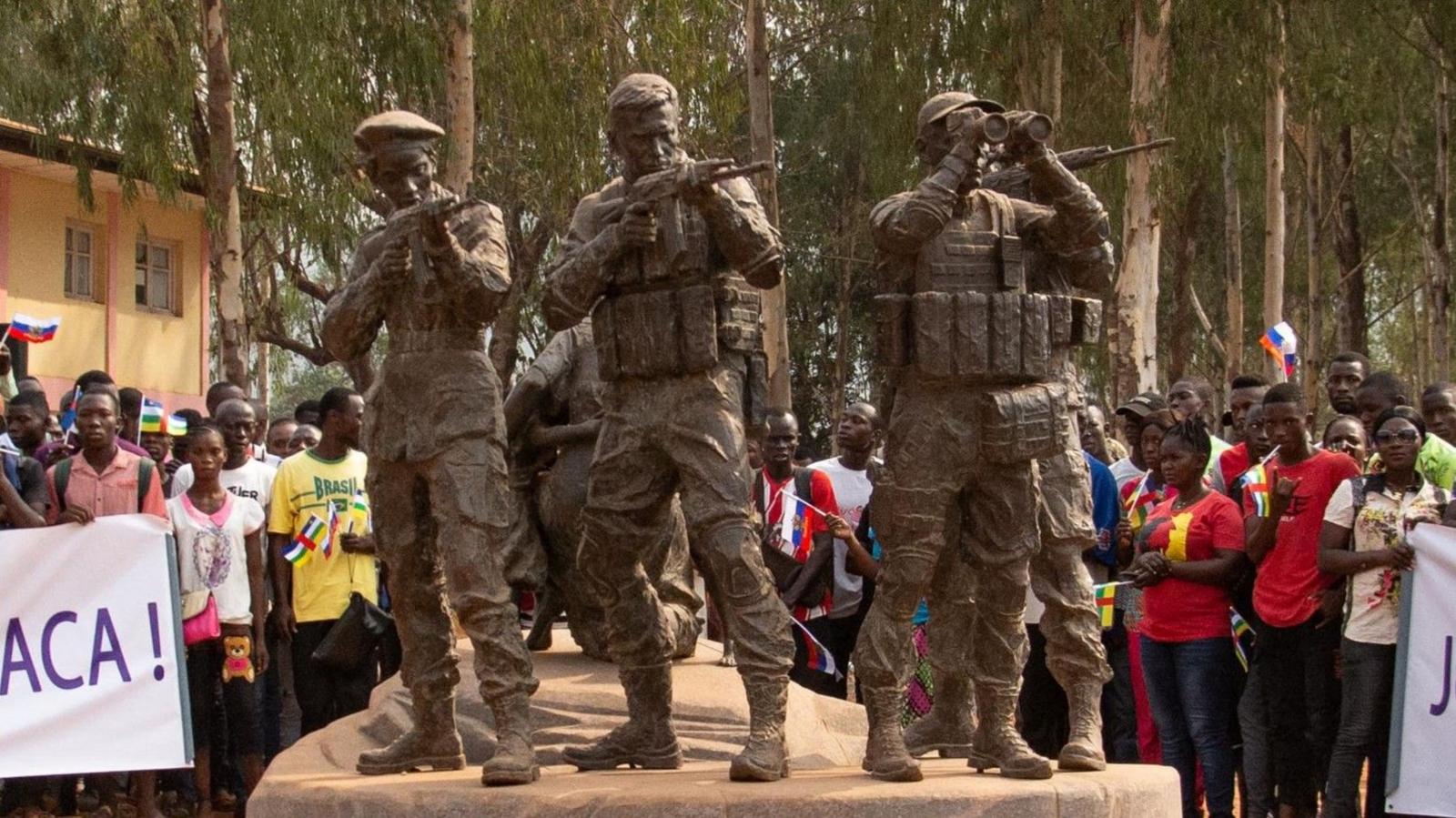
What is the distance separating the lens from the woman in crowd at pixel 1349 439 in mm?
11125

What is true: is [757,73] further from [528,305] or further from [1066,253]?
[1066,253]

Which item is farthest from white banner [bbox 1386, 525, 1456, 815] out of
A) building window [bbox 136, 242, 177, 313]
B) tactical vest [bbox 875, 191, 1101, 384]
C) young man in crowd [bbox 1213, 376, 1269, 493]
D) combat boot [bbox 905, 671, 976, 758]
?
building window [bbox 136, 242, 177, 313]

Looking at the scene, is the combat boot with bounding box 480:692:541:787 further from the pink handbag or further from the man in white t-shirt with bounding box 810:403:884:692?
the man in white t-shirt with bounding box 810:403:884:692

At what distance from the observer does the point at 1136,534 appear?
11766 millimetres

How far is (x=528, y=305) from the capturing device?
1409 inches

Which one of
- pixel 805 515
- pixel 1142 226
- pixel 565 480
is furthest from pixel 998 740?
pixel 1142 226

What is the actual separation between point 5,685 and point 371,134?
3.92m

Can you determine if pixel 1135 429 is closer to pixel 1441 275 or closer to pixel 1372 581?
pixel 1372 581

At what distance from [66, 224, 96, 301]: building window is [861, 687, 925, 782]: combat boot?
26.3 m

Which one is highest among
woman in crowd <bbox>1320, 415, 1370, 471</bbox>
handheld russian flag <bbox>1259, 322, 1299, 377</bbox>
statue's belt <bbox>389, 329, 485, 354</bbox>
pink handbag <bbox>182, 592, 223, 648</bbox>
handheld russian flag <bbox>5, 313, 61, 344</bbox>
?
handheld russian flag <bbox>5, 313, 61, 344</bbox>

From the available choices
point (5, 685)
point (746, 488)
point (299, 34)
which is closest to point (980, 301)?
point (746, 488)

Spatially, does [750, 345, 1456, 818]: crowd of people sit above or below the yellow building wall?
below

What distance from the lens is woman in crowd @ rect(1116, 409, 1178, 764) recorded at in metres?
11.6

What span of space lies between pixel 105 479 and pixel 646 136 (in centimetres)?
439
